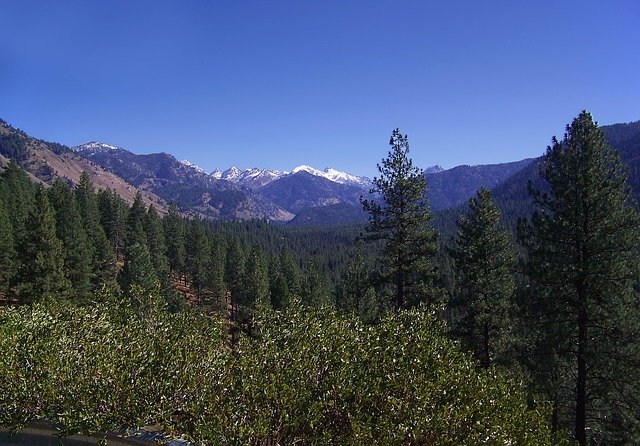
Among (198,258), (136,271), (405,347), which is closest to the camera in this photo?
(405,347)

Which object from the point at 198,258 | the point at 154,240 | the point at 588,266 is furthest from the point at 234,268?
the point at 588,266

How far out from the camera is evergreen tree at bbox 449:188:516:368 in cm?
2609

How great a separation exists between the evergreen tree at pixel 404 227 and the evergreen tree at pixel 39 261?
3081cm

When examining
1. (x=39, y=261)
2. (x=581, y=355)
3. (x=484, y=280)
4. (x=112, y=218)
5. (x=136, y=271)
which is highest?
(x=112, y=218)

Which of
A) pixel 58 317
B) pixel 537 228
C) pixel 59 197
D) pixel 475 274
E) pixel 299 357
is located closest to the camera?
pixel 299 357

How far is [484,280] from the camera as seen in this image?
85.4ft

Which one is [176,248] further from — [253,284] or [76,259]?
[76,259]

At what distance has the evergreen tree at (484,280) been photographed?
1027 inches

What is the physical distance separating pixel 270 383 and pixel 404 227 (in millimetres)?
16984

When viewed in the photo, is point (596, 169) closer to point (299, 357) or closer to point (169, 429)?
point (299, 357)

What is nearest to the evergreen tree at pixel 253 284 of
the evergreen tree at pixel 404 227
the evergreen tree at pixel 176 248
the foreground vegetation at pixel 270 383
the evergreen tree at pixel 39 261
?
the evergreen tree at pixel 39 261

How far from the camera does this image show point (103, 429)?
13.3 m

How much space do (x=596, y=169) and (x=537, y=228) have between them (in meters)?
3.74

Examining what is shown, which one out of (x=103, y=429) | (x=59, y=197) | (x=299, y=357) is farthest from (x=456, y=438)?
(x=59, y=197)
